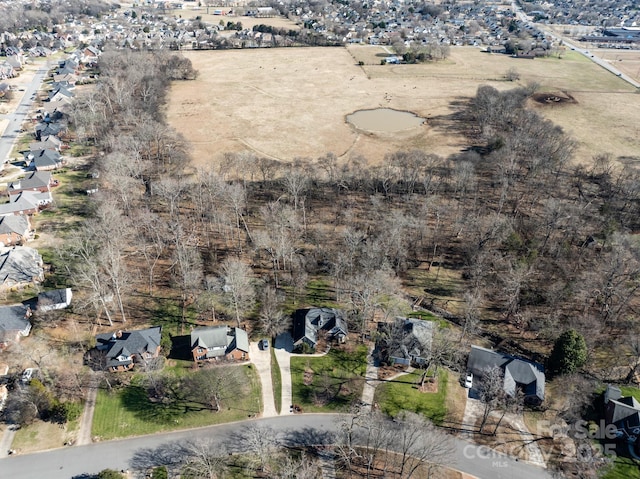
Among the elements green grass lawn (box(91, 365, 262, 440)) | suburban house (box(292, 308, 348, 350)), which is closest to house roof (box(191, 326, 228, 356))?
green grass lawn (box(91, 365, 262, 440))

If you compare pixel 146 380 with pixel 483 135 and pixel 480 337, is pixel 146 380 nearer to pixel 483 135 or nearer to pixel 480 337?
pixel 480 337

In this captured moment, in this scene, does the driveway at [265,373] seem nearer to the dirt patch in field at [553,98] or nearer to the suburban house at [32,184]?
the suburban house at [32,184]

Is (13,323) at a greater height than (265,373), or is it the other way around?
(13,323)

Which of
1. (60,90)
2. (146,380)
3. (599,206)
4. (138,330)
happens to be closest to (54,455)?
(146,380)

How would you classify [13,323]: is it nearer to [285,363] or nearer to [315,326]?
[285,363]

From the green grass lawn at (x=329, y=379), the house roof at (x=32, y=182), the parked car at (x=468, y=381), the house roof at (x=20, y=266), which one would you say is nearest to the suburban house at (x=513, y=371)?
the parked car at (x=468, y=381)

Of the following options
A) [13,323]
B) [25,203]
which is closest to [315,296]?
[13,323]

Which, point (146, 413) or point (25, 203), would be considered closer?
point (146, 413)
